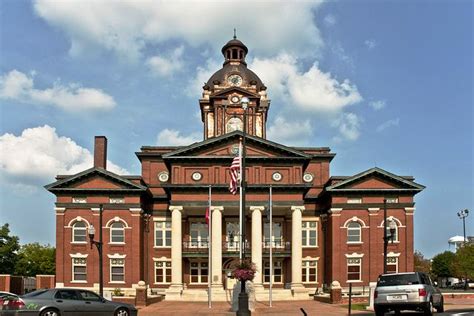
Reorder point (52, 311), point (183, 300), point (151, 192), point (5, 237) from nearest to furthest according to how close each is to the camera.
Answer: point (52, 311) < point (183, 300) < point (151, 192) < point (5, 237)

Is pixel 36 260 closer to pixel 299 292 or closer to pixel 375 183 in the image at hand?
pixel 299 292

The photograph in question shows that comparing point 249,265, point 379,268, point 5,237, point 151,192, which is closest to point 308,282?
point 379,268

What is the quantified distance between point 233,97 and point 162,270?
21.2 metres

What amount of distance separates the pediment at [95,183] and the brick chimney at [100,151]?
6106 mm

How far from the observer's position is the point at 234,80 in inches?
2719

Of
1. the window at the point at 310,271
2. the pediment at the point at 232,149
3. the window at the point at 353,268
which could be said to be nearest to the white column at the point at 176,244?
the pediment at the point at 232,149

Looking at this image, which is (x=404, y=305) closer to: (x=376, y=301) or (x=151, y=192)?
(x=376, y=301)

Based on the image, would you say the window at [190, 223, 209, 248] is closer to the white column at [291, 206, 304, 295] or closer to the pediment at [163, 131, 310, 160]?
the pediment at [163, 131, 310, 160]

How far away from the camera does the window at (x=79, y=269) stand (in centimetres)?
5253

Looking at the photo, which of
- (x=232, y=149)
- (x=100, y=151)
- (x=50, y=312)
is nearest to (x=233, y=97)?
(x=232, y=149)

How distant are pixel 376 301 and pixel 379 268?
30.1 m

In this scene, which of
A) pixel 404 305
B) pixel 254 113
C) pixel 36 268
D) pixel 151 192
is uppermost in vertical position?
pixel 254 113

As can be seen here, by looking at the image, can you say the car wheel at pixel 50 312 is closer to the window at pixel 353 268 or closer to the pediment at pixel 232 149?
A: the pediment at pixel 232 149

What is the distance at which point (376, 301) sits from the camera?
24.2m
